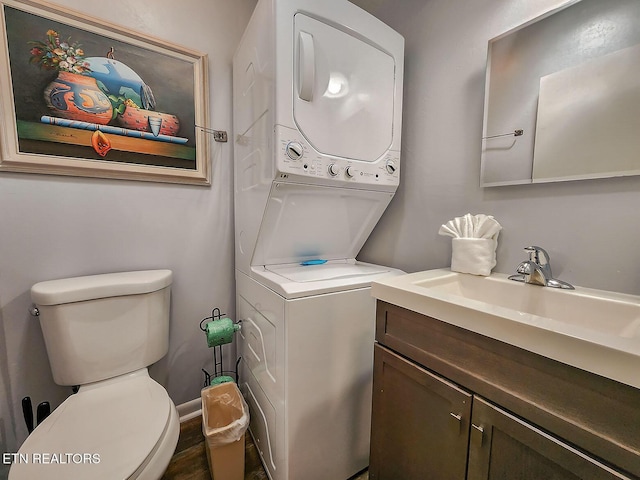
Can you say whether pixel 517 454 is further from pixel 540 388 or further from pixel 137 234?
pixel 137 234

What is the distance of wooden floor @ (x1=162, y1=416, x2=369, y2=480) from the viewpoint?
128cm

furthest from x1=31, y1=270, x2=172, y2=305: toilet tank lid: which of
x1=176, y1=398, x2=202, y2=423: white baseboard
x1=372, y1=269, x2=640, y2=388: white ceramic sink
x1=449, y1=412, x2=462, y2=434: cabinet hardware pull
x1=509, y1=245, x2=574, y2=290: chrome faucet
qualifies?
x1=509, y1=245, x2=574, y2=290: chrome faucet

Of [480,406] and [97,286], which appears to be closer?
[480,406]

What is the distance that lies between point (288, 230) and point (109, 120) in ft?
3.61

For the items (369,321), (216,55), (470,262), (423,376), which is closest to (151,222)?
(216,55)

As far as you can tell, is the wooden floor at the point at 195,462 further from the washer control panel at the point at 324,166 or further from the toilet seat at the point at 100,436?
A: the washer control panel at the point at 324,166

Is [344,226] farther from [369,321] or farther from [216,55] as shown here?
[216,55]

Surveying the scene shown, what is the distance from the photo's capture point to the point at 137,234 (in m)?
1.44

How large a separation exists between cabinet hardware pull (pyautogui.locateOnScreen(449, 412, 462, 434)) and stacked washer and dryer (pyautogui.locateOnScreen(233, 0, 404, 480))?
19.1 inches

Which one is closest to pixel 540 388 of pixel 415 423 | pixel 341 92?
pixel 415 423

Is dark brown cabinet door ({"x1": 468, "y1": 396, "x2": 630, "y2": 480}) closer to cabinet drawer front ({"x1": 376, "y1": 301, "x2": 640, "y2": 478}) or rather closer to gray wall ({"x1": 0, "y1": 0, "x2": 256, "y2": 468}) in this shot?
cabinet drawer front ({"x1": 376, "y1": 301, "x2": 640, "y2": 478})

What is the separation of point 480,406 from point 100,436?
1259mm

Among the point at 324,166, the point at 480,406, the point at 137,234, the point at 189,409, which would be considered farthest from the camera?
the point at 189,409

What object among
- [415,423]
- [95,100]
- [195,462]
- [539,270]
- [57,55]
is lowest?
[195,462]
